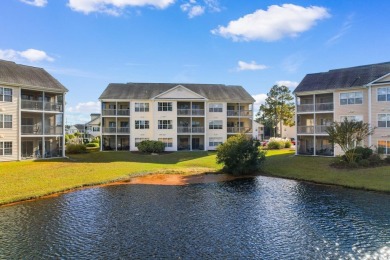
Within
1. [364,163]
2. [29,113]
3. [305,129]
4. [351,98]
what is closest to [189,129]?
[305,129]

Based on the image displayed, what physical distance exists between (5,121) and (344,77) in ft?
144

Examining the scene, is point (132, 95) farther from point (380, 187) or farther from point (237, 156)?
point (380, 187)

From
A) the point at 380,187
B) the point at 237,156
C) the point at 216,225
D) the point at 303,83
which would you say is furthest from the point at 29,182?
the point at 303,83

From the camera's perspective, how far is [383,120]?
35.8 meters

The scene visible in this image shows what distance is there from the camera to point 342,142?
32.2 metres

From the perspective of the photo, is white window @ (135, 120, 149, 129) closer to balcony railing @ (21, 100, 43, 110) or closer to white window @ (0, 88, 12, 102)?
balcony railing @ (21, 100, 43, 110)

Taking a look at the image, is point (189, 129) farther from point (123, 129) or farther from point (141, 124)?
point (123, 129)

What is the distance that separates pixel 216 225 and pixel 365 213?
897cm

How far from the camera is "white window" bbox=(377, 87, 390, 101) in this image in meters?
35.5

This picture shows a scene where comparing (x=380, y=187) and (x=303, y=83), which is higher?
(x=303, y=83)

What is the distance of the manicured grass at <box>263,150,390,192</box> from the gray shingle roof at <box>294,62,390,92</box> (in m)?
10.8

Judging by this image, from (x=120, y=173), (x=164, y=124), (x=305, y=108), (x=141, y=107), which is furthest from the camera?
(x=141, y=107)

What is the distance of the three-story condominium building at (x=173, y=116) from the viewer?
52.3m

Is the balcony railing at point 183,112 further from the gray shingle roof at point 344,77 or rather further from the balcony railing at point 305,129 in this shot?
the balcony railing at point 305,129
